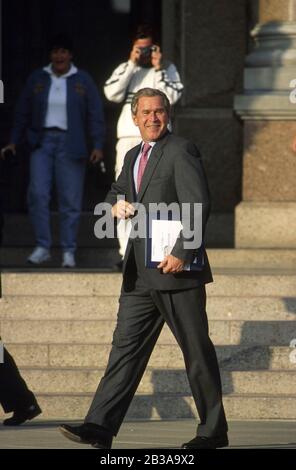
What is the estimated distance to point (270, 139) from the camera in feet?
48.4

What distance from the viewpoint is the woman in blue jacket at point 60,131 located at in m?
14.4

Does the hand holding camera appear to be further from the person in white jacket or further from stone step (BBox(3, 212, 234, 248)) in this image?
stone step (BBox(3, 212, 234, 248))

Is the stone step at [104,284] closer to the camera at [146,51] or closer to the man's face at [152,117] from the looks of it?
the camera at [146,51]

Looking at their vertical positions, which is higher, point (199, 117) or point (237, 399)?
point (199, 117)

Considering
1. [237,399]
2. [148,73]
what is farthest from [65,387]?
[148,73]

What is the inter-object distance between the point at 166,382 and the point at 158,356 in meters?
0.37

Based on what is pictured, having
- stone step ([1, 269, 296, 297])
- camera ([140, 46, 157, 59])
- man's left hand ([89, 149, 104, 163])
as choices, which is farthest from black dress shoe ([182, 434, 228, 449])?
man's left hand ([89, 149, 104, 163])

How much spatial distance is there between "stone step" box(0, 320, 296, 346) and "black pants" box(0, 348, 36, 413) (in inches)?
59.6

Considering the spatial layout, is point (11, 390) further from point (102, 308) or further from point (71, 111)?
point (71, 111)

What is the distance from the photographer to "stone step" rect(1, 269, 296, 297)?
13.0 metres

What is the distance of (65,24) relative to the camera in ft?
55.0

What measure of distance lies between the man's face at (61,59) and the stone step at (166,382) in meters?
3.44

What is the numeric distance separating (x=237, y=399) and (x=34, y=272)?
269 centimetres
